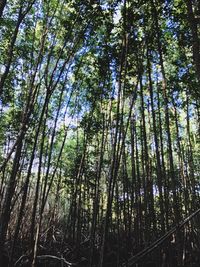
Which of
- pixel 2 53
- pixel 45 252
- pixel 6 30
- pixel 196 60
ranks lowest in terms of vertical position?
pixel 45 252

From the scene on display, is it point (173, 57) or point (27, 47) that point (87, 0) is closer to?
point (27, 47)

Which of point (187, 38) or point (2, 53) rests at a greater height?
point (2, 53)

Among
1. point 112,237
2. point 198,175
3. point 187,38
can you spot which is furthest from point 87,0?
point 198,175

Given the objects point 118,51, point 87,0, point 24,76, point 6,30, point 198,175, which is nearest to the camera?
point 87,0

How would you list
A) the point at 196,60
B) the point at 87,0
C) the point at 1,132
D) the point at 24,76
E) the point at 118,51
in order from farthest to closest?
the point at 1,132, the point at 24,76, the point at 118,51, the point at 87,0, the point at 196,60

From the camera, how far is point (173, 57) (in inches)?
297

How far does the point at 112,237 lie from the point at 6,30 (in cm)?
856

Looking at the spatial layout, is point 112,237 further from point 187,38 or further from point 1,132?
point 187,38

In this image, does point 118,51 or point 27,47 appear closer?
point 118,51

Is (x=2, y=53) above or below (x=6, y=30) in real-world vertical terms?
below

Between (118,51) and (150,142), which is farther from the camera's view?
Answer: (150,142)

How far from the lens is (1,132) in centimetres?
1061

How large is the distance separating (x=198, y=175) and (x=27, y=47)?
11.3 m

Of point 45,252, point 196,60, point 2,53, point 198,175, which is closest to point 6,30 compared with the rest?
point 2,53
